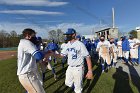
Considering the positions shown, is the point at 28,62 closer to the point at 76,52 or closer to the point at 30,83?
the point at 30,83

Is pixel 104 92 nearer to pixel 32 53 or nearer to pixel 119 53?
pixel 32 53

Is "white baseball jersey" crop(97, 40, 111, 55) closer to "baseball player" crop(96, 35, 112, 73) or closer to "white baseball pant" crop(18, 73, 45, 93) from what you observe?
"baseball player" crop(96, 35, 112, 73)

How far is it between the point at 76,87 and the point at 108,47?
6.85 metres

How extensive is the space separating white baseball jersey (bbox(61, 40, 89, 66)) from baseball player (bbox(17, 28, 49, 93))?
129 centimetres

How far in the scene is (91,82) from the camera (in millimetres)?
10727

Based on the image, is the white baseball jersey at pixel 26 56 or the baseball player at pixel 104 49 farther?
the baseball player at pixel 104 49

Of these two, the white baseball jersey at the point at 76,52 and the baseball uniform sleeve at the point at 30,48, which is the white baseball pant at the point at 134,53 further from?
the baseball uniform sleeve at the point at 30,48

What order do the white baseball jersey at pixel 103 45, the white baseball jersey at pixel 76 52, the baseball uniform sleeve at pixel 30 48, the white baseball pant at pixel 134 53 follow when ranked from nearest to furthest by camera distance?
1. the baseball uniform sleeve at pixel 30 48
2. the white baseball jersey at pixel 76 52
3. the white baseball jersey at pixel 103 45
4. the white baseball pant at pixel 134 53

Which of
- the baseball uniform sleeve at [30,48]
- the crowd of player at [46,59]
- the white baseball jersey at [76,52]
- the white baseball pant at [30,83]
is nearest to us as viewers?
the baseball uniform sleeve at [30,48]

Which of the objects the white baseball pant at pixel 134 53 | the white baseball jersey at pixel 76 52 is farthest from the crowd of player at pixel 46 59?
the white baseball pant at pixel 134 53

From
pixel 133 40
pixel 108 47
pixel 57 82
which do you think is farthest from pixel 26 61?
pixel 133 40

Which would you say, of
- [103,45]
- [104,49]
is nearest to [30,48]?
[103,45]

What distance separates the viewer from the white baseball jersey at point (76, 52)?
6355 millimetres

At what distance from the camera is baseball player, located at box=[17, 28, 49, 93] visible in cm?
510
